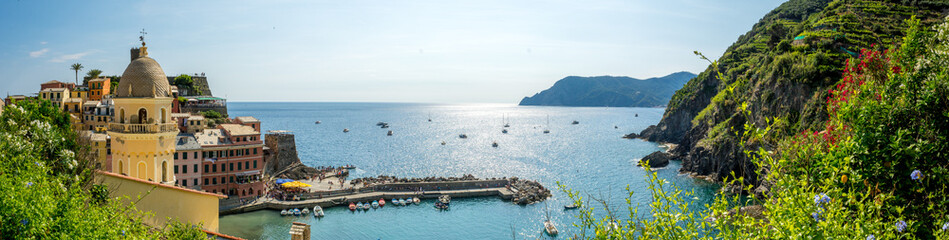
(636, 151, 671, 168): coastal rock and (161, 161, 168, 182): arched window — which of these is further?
(636, 151, 671, 168): coastal rock

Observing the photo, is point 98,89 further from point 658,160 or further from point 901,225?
point 901,225

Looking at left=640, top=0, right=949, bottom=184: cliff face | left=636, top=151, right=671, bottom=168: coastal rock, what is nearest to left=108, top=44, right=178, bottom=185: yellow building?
left=640, top=0, right=949, bottom=184: cliff face

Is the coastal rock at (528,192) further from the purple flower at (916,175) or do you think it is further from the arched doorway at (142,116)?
the purple flower at (916,175)

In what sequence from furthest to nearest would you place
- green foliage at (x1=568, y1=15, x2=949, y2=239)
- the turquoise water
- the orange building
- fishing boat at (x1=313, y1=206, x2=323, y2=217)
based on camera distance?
the orange building, fishing boat at (x1=313, y1=206, x2=323, y2=217), the turquoise water, green foliage at (x1=568, y1=15, x2=949, y2=239)

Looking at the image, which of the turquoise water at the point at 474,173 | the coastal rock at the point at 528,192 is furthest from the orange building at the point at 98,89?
the coastal rock at the point at 528,192

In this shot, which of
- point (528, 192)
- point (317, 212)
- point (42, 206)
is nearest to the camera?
point (42, 206)

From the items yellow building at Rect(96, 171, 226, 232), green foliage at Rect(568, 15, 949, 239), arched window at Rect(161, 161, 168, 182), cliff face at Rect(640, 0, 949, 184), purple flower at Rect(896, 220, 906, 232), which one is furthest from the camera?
cliff face at Rect(640, 0, 949, 184)

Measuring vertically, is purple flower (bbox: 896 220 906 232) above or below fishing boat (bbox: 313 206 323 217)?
above

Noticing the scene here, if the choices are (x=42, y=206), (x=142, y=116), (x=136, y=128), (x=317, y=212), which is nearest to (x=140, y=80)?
(x=142, y=116)

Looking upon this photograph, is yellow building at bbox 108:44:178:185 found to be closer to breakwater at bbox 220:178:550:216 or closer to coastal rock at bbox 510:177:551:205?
breakwater at bbox 220:178:550:216
